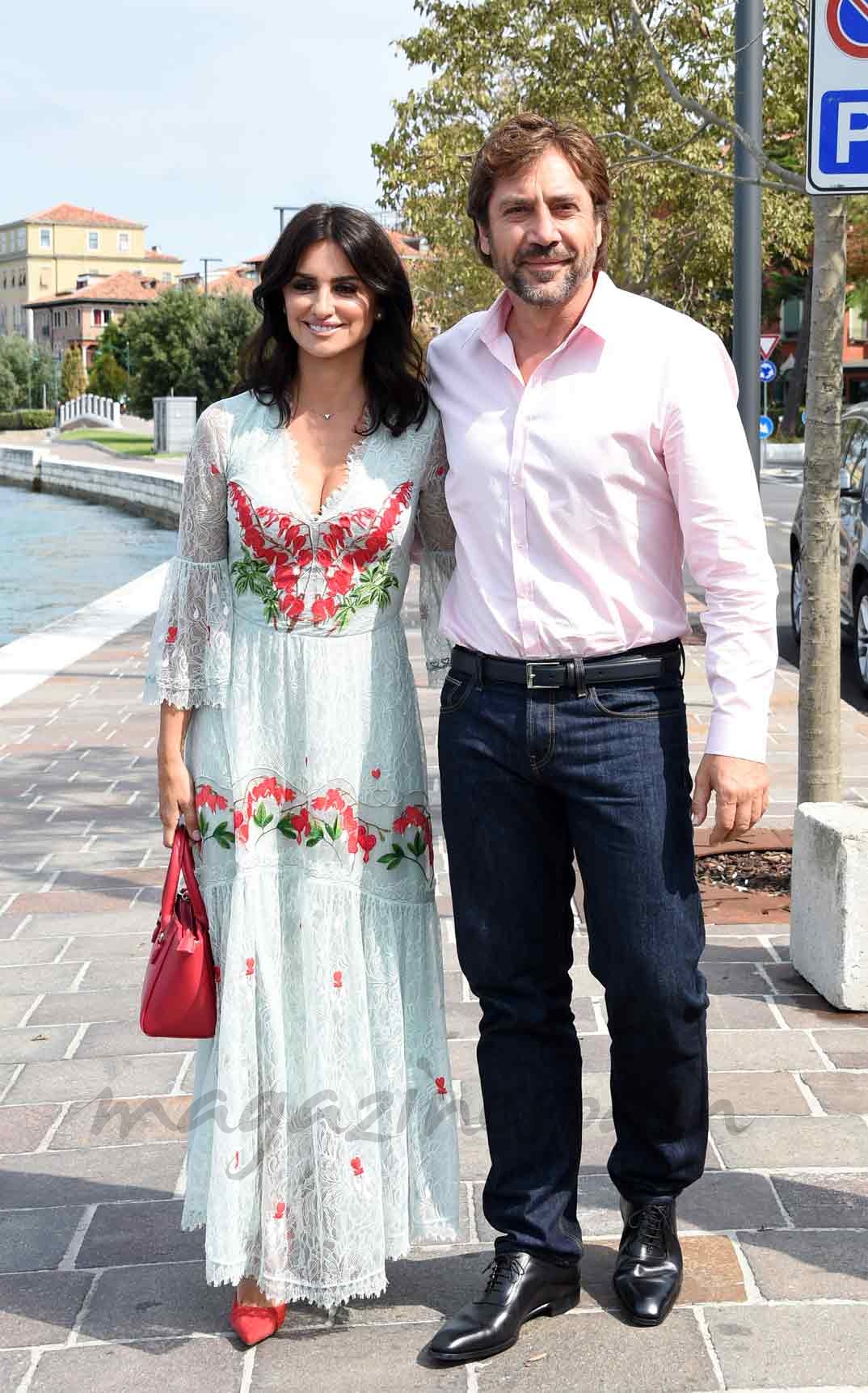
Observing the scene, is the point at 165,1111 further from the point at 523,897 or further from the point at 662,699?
the point at 662,699

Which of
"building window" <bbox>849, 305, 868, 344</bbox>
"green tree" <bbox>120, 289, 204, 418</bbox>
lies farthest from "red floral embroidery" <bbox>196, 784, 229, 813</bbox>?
"green tree" <bbox>120, 289, 204, 418</bbox>

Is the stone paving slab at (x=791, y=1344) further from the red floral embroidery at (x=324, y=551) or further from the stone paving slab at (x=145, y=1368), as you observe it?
the red floral embroidery at (x=324, y=551)

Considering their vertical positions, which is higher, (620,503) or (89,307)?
(89,307)

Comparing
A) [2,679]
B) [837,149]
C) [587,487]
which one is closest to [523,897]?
[587,487]

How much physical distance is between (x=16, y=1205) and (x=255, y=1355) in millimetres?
765

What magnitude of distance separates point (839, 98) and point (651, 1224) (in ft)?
8.18

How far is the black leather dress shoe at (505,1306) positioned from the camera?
2789 mm

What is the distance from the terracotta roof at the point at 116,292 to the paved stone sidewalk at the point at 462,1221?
137993 millimetres

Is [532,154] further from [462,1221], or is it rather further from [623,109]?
[623,109]

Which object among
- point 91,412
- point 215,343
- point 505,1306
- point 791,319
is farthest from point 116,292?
point 505,1306

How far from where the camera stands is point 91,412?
80.8 metres

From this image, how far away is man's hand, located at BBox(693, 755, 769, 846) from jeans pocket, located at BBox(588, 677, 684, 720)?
11cm

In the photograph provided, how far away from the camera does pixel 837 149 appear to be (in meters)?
3.94

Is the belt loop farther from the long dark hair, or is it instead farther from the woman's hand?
the woman's hand
